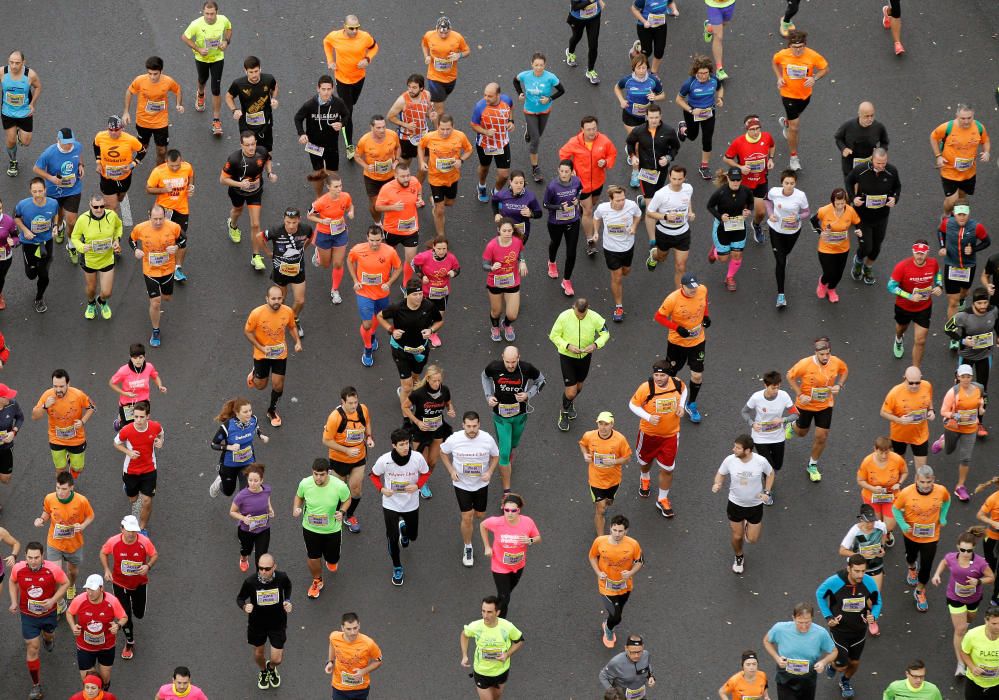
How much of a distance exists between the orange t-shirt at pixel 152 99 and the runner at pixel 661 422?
779 cm

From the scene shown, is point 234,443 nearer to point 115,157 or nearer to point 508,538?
point 508,538

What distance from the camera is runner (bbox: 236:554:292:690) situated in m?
19.1

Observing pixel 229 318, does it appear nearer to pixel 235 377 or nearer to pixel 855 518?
pixel 235 377

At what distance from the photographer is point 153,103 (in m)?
25.2

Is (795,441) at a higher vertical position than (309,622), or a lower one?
higher

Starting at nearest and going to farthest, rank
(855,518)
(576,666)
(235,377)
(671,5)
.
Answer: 1. (576,666)
2. (855,518)
3. (235,377)
4. (671,5)

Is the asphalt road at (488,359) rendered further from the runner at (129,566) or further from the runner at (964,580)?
the runner at (964,580)

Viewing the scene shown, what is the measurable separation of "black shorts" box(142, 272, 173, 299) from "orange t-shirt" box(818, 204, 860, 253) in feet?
25.0

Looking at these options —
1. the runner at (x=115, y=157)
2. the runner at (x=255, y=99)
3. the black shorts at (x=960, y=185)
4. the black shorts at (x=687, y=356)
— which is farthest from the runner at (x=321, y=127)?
the black shorts at (x=960, y=185)

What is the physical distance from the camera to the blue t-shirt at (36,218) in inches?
930

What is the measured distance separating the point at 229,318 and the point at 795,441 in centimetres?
684

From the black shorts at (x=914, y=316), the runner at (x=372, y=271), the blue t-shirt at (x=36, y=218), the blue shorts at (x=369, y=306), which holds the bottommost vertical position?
the black shorts at (x=914, y=316)

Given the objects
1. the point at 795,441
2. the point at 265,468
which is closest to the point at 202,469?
the point at 265,468

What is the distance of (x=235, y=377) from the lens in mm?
23000
